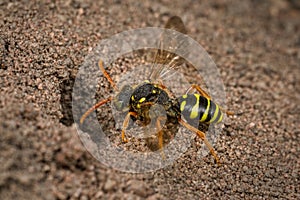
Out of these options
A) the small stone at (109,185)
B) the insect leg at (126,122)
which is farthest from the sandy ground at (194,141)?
the insect leg at (126,122)

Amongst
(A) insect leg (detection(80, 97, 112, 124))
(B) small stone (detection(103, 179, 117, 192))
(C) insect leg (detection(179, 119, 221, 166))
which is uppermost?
(A) insect leg (detection(80, 97, 112, 124))

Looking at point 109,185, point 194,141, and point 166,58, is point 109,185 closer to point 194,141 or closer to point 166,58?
point 194,141

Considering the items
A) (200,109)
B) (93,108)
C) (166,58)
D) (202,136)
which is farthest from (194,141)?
(93,108)

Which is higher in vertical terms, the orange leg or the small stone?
the orange leg

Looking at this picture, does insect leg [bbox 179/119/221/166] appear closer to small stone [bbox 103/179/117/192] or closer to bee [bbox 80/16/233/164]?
bee [bbox 80/16/233/164]

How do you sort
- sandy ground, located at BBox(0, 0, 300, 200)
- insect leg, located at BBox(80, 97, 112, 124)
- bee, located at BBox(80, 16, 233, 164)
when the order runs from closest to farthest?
sandy ground, located at BBox(0, 0, 300, 200) → insect leg, located at BBox(80, 97, 112, 124) → bee, located at BBox(80, 16, 233, 164)

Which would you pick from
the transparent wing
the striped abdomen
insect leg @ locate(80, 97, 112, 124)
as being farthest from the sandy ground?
the transparent wing
